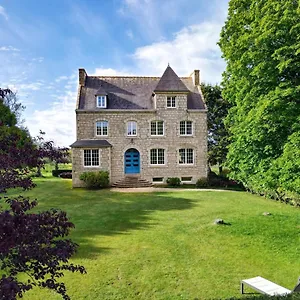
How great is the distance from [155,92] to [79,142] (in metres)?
8.65

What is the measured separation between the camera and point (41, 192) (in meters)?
24.2

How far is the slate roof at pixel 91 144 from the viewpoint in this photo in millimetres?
26258

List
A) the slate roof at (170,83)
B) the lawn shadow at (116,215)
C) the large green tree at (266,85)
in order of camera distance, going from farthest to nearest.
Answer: the slate roof at (170,83) < the lawn shadow at (116,215) < the large green tree at (266,85)

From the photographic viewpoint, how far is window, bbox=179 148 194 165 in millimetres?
28266

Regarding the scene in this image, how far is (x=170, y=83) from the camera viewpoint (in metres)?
28.1

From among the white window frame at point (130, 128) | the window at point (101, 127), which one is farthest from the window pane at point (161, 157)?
the window at point (101, 127)

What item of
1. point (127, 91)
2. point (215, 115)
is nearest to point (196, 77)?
point (215, 115)

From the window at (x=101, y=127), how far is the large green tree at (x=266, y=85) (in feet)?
50.6

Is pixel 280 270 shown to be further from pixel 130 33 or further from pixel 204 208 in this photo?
pixel 130 33

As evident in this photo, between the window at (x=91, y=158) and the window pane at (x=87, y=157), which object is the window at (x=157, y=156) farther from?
the window pane at (x=87, y=157)

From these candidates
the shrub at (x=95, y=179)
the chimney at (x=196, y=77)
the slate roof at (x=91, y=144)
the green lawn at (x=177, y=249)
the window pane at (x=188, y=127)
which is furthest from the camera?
the chimney at (x=196, y=77)

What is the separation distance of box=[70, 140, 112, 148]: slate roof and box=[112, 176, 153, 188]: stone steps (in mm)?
3607

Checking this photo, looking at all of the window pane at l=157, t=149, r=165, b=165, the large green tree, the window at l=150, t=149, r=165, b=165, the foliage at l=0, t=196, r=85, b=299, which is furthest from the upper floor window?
the foliage at l=0, t=196, r=85, b=299

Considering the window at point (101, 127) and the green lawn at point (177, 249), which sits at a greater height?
the window at point (101, 127)
